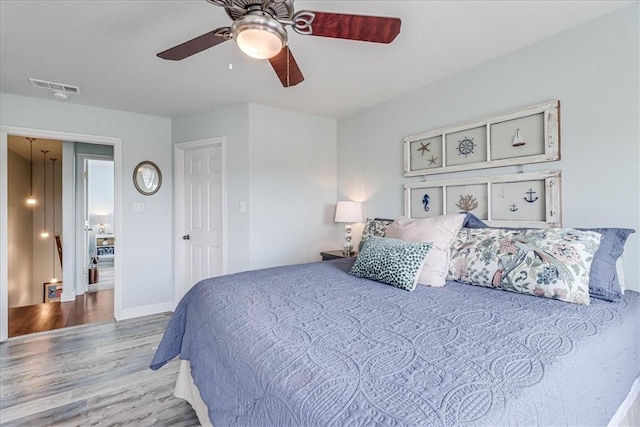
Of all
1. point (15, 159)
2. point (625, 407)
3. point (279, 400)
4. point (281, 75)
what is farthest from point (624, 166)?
point (15, 159)

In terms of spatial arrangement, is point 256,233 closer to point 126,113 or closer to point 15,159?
point 126,113

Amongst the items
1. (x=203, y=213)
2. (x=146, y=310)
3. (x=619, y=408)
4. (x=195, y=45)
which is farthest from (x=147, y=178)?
(x=619, y=408)

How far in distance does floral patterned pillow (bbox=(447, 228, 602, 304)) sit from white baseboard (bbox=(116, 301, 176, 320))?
330cm

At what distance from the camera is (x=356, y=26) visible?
1.40 metres

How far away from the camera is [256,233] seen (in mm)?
3299

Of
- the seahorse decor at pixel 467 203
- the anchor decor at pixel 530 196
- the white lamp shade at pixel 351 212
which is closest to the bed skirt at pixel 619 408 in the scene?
the anchor decor at pixel 530 196

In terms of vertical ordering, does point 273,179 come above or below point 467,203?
above

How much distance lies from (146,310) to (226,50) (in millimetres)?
3009

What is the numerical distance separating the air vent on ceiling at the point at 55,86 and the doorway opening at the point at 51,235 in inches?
36.7

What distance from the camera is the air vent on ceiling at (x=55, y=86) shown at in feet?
8.71

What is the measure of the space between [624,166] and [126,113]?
14.2 ft

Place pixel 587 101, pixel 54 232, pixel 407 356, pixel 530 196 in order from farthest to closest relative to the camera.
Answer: pixel 54 232 < pixel 530 196 < pixel 587 101 < pixel 407 356

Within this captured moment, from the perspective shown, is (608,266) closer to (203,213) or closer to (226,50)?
(226,50)

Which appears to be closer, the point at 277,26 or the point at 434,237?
the point at 277,26
